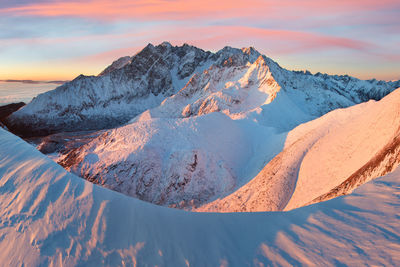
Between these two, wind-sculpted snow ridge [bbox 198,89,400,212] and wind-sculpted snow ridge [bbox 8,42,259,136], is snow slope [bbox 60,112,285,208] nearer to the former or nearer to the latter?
wind-sculpted snow ridge [bbox 198,89,400,212]

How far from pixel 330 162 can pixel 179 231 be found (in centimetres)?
1491

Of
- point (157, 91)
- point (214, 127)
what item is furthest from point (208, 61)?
point (214, 127)

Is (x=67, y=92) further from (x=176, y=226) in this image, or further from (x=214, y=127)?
(x=176, y=226)

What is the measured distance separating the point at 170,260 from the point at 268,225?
2.89m

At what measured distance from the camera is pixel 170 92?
134m

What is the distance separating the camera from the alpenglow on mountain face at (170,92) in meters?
67.1

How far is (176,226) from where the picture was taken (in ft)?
20.4

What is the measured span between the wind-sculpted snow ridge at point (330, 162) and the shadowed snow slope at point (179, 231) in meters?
4.34

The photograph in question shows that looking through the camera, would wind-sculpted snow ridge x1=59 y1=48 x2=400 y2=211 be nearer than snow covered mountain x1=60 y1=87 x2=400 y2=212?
No

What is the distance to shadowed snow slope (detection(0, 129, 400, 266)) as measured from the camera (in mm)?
5215

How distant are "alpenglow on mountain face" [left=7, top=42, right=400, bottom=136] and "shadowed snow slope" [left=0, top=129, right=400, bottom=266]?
43.0 m

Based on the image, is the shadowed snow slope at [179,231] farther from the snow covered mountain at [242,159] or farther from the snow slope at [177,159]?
the snow slope at [177,159]

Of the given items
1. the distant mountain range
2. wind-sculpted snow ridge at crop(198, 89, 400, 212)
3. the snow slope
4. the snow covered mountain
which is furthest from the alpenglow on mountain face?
wind-sculpted snow ridge at crop(198, 89, 400, 212)

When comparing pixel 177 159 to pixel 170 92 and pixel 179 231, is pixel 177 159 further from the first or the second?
pixel 170 92
